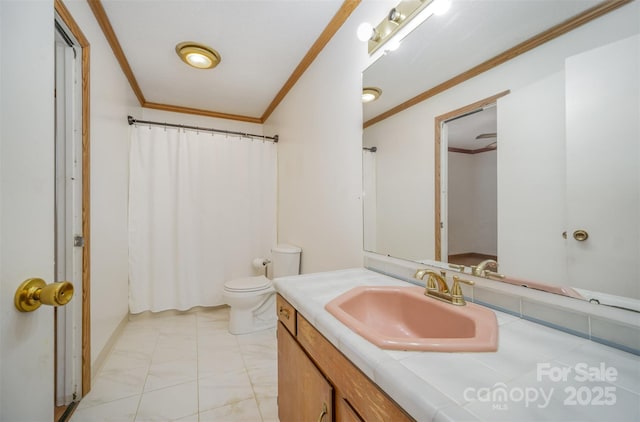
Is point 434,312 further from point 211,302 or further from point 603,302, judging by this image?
point 211,302

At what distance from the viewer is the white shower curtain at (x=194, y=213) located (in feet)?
8.13

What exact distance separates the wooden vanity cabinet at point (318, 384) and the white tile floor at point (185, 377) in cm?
49

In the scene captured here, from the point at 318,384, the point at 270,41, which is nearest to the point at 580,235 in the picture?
the point at 318,384

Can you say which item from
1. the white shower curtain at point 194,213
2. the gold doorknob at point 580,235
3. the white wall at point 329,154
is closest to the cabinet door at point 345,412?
the gold doorknob at point 580,235

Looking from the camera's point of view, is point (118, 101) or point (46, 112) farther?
point (118, 101)

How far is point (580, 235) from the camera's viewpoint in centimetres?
67

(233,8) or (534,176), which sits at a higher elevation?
(233,8)

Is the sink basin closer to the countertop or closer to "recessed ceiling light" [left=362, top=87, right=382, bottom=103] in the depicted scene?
the countertop

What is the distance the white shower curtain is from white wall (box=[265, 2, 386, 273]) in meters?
0.55

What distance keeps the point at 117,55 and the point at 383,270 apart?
8.18 ft

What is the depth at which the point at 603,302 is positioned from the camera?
2.02 feet

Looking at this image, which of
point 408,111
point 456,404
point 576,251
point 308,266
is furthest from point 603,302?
point 308,266

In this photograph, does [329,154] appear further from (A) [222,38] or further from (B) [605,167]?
(B) [605,167]

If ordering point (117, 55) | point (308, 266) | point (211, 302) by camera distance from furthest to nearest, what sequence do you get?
point (211, 302) → point (308, 266) → point (117, 55)
